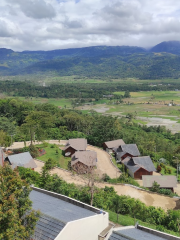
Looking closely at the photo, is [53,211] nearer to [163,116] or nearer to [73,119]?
[73,119]

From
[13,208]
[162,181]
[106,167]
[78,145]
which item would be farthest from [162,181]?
[13,208]

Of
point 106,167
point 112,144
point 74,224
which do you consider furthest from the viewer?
point 112,144

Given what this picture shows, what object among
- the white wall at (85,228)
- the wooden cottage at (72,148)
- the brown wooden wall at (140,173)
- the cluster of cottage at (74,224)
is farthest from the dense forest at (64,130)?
the white wall at (85,228)

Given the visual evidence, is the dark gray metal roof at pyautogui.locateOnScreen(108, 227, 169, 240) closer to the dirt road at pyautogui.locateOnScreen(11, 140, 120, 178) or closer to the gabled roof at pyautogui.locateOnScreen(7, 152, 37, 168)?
the dirt road at pyautogui.locateOnScreen(11, 140, 120, 178)

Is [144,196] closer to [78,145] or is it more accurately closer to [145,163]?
[145,163]

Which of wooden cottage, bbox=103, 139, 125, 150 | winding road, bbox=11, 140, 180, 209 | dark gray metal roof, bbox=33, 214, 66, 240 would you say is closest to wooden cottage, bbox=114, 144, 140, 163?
wooden cottage, bbox=103, 139, 125, 150

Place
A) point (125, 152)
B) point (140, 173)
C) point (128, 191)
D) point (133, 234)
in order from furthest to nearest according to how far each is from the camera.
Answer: point (125, 152)
point (140, 173)
point (128, 191)
point (133, 234)
